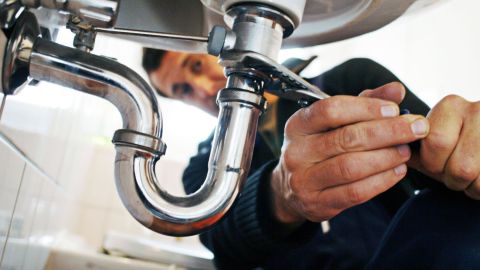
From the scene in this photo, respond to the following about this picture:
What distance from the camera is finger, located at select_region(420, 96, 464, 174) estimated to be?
30 centimetres

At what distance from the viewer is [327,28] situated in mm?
360

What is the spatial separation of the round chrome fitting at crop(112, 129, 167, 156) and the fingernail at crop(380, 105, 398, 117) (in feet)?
0.44

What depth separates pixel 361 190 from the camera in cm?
34

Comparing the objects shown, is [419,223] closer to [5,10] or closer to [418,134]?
[418,134]

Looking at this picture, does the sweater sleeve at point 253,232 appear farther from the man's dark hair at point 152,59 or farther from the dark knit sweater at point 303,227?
the man's dark hair at point 152,59

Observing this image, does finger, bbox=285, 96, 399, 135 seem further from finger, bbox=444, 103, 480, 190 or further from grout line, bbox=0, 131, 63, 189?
grout line, bbox=0, 131, 63, 189

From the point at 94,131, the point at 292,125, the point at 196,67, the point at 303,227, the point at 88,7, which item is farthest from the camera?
the point at 94,131

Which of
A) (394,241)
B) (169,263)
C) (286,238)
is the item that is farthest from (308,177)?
(169,263)

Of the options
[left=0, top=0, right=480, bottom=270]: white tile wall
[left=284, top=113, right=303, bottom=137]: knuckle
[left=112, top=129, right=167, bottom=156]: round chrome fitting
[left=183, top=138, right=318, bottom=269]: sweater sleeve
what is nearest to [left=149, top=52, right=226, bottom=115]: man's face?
[left=0, top=0, right=480, bottom=270]: white tile wall

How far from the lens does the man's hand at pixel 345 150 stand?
0.30 meters

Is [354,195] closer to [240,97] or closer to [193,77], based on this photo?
[240,97]

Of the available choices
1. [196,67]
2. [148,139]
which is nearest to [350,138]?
[148,139]

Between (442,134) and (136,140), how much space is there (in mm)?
170

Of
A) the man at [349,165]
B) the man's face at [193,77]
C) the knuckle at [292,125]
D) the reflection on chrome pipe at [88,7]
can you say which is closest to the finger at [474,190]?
the man at [349,165]
